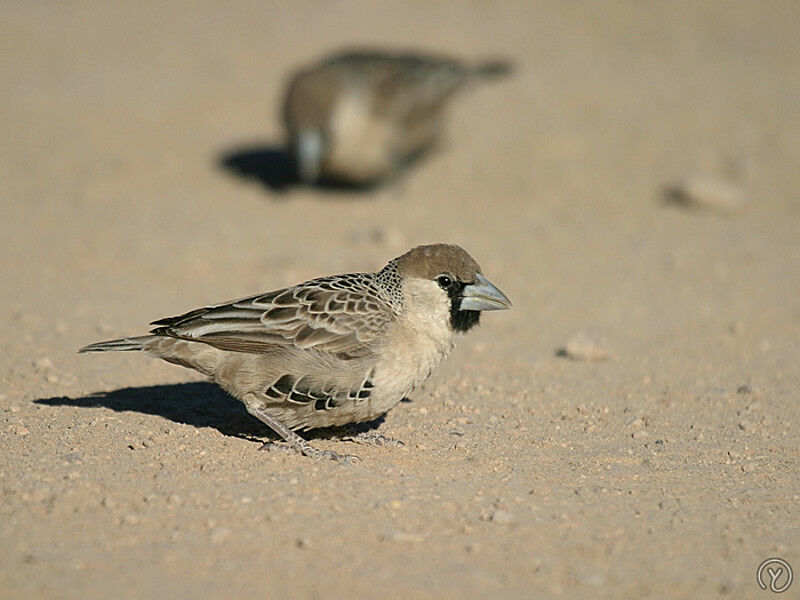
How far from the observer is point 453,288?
580cm

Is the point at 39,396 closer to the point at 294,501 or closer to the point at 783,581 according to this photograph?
the point at 294,501

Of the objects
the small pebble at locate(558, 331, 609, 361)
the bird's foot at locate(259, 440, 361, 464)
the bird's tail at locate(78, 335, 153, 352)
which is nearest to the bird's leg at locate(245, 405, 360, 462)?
the bird's foot at locate(259, 440, 361, 464)

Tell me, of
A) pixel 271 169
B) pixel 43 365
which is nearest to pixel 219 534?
pixel 43 365

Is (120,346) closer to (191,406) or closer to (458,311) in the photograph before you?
(191,406)

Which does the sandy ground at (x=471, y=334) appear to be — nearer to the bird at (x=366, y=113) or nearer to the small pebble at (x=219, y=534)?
the small pebble at (x=219, y=534)

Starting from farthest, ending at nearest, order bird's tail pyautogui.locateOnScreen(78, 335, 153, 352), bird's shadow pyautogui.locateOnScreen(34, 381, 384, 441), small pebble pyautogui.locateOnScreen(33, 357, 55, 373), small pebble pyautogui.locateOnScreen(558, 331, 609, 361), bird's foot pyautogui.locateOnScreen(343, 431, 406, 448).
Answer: small pebble pyautogui.locateOnScreen(558, 331, 609, 361), small pebble pyautogui.locateOnScreen(33, 357, 55, 373), bird's shadow pyautogui.locateOnScreen(34, 381, 384, 441), bird's foot pyautogui.locateOnScreen(343, 431, 406, 448), bird's tail pyautogui.locateOnScreen(78, 335, 153, 352)

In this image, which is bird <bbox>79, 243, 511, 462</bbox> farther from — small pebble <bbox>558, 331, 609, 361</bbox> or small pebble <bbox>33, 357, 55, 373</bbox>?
small pebble <bbox>558, 331, 609, 361</bbox>

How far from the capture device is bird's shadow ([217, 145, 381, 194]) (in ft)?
41.7

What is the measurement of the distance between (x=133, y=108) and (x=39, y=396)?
8243 mm

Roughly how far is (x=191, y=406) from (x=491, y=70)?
7648 mm

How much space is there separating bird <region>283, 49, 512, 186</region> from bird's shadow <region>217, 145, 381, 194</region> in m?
0.18

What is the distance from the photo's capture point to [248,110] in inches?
570

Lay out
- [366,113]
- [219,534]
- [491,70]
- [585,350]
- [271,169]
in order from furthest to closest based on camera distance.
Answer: [271,169] < [491,70] < [366,113] < [585,350] < [219,534]

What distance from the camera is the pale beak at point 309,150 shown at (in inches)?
470
